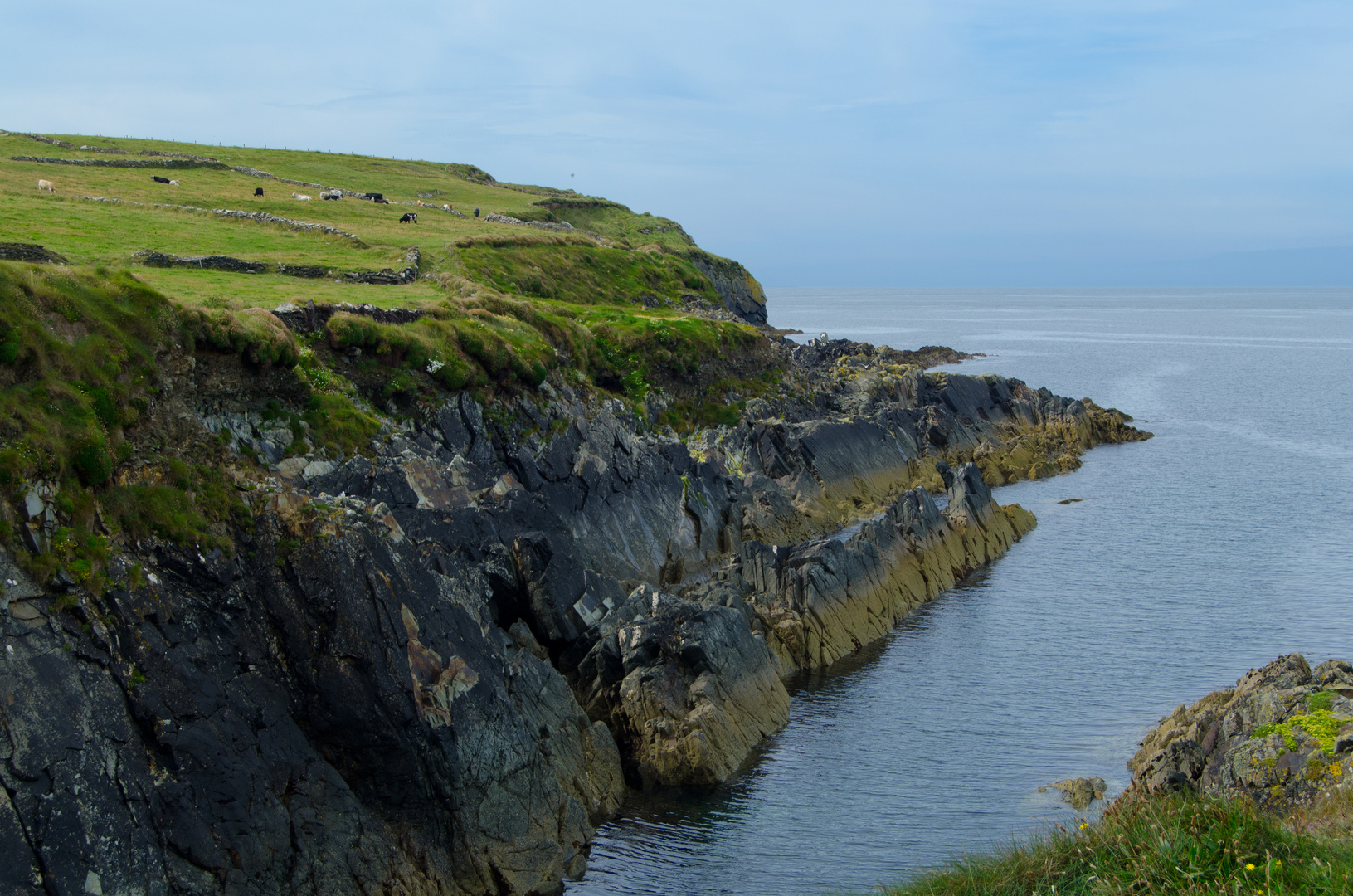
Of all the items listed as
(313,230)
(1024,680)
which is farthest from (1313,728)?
(313,230)

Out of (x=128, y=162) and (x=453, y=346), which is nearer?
(x=453, y=346)

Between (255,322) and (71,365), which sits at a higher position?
(255,322)

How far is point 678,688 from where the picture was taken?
29016 mm

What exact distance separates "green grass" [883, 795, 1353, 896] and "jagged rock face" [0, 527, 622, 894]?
34.5ft

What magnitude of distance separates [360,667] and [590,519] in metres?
19.3

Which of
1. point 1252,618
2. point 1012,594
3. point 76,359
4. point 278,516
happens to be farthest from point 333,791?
point 1252,618

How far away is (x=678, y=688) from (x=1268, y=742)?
1531cm

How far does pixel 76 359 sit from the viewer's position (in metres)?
22.9

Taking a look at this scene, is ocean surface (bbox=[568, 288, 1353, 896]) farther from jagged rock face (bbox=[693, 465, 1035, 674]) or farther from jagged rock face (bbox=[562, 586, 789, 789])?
jagged rock face (bbox=[693, 465, 1035, 674])

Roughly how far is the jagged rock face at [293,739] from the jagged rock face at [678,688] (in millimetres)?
2575

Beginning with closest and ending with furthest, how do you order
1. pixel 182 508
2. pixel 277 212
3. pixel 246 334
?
1. pixel 182 508
2. pixel 246 334
3. pixel 277 212

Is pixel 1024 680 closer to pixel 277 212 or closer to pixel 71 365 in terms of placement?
pixel 71 365

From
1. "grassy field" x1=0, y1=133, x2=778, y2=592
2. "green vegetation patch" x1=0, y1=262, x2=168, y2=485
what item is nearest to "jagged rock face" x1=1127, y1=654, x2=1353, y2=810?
"grassy field" x1=0, y1=133, x2=778, y2=592

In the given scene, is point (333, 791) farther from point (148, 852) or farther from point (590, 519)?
point (590, 519)
